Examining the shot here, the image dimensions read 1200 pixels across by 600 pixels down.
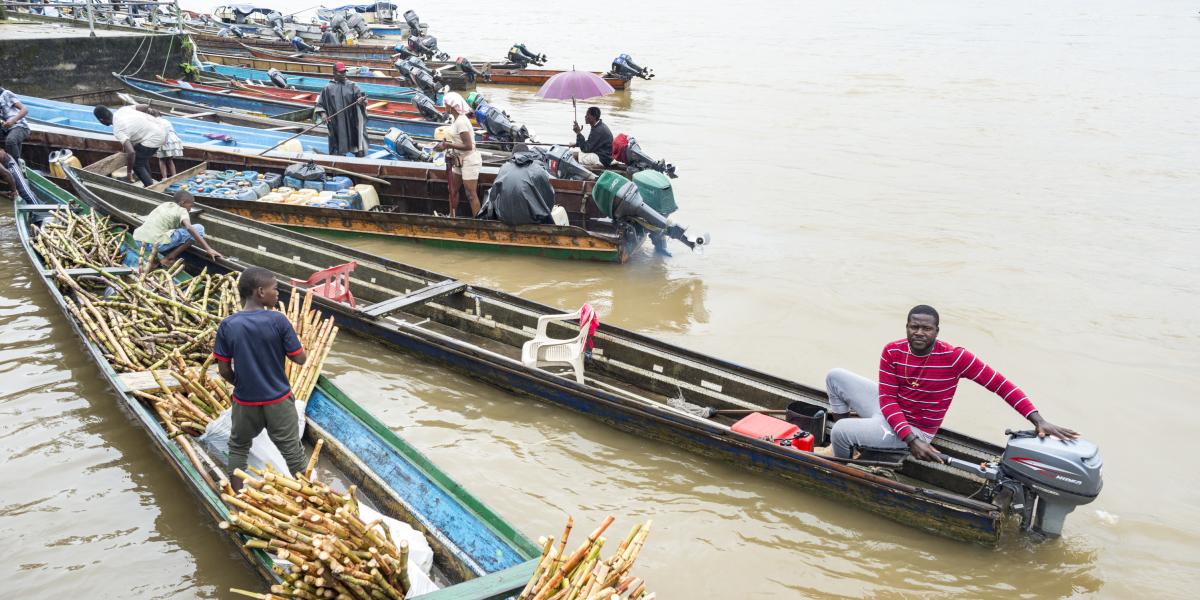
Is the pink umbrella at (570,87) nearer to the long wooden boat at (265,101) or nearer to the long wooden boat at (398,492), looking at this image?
the long wooden boat at (265,101)

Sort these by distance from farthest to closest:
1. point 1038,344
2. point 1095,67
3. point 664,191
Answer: point 1095,67
point 664,191
point 1038,344

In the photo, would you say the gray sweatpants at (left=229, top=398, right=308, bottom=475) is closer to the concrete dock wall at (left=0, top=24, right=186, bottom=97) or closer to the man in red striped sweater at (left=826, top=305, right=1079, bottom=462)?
the man in red striped sweater at (left=826, top=305, right=1079, bottom=462)

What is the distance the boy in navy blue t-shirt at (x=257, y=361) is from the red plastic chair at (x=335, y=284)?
10.7 ft

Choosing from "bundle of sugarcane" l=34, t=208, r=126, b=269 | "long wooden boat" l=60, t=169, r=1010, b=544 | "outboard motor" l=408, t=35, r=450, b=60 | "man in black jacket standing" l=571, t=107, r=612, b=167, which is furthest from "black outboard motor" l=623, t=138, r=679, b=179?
"outboard motor" l=408, t=35, r=450, b=60

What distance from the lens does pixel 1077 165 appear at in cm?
1465

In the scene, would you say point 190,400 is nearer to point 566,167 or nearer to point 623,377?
point 623,377

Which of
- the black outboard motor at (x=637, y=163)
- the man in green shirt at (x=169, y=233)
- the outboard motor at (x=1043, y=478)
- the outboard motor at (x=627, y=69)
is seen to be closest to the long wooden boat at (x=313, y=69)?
the outboard motor at (x=627, y=69)

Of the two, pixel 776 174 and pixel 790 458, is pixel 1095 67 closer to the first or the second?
pixel 776 174

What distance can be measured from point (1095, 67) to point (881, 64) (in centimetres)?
652

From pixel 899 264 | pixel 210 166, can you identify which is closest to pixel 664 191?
pixel 899 264

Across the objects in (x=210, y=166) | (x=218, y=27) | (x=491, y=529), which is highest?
(x=218, y=27)

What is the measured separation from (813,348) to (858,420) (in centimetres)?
305

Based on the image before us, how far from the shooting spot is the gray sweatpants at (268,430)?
14.2 ft

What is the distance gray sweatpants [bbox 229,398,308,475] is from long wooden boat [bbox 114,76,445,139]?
33.8 feet
